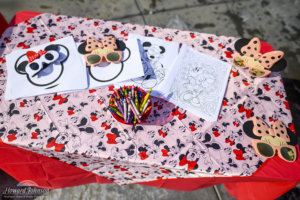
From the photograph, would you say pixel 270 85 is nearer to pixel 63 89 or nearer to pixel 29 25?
pixel 63 89

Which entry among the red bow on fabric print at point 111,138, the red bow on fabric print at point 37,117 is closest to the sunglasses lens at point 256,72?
the red bow on fabric print at point 111,138

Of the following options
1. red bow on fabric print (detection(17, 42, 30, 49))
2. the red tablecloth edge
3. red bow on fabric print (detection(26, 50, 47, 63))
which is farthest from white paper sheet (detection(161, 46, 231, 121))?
the red tablecloth edge

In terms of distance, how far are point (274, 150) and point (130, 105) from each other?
721mm

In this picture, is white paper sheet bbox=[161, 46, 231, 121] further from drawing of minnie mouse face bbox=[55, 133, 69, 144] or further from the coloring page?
drawing of minnie mouse face bbox=[55, 133, 69, 144]

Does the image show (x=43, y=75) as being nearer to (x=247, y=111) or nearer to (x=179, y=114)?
(x=179, y=114)

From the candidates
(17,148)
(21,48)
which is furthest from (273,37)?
(17,148)

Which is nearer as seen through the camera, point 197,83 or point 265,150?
point 265,150

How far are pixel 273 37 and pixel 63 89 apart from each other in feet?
8.24

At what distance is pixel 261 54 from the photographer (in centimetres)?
122

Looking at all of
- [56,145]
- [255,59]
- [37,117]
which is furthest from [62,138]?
[255,59]

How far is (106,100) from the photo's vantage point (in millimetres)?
1125

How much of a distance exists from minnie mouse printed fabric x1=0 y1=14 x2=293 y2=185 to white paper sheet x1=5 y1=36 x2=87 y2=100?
0.13 feet

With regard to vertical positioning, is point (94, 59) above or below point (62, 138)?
above

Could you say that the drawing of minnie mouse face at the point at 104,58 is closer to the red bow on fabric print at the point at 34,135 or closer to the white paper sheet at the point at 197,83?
the white paper sheet at the point at 197,83
